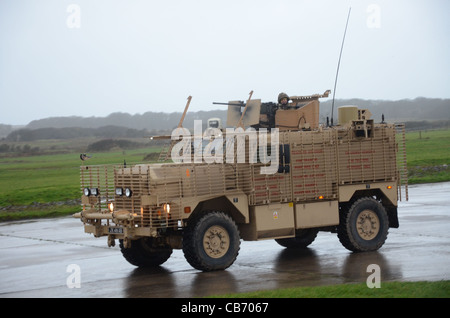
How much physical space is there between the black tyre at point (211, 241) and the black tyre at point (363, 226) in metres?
2.74

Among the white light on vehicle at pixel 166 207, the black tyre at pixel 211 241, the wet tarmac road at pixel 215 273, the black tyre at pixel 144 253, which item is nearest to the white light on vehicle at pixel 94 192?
the black tyre at pixel 144 253

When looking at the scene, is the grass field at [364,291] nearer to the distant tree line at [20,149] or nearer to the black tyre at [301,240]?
the black tyre at [301,240]

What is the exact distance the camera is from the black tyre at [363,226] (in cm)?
1620

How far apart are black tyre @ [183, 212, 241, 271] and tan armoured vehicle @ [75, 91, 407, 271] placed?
18mm

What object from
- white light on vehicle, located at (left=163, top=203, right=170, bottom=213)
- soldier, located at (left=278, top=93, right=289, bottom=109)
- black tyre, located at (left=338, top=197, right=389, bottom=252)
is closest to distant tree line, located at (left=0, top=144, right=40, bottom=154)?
soldier, located at (left=278, top=93, right=289, bottom=109)

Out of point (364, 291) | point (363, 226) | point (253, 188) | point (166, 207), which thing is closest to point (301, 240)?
point (363, 226)

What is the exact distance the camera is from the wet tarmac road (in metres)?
12.9

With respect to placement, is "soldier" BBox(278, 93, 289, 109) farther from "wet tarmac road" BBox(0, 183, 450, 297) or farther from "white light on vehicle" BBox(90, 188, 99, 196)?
"white light on vehicle" BBox(90, 188, 99, 196)

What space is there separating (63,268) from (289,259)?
14.3 ft

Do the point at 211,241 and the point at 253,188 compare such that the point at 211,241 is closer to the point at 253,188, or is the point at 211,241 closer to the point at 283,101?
the point at 253,188
